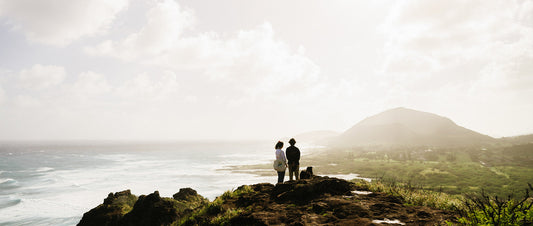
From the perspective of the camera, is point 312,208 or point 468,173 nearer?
point 312,208

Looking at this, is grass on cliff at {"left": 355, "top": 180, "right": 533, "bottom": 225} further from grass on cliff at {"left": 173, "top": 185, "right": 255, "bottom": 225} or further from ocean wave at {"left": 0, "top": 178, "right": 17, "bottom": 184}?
ocean wave at {"left": 0, "top": 178, "right": 17, "bottom": 184}

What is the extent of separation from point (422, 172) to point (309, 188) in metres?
92.1

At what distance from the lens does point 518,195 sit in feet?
181

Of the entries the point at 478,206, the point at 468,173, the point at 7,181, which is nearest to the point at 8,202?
the point at 7,181

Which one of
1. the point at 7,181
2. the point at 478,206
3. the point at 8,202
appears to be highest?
the point at 478,206

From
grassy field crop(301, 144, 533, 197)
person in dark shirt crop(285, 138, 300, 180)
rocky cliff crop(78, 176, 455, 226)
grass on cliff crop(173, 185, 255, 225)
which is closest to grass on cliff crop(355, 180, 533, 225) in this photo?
rocky cliff crop(78, 176, 455, 226)

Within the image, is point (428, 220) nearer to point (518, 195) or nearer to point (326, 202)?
point (326, 202)

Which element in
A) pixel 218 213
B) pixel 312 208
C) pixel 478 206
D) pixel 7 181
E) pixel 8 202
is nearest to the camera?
pixel 478 206

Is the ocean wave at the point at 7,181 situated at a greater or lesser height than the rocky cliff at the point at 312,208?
lesser

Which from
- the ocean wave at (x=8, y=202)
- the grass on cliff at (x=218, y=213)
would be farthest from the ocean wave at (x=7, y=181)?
the grass on cliff at (x=218, y=213)

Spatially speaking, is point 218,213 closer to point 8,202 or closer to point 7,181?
point 8,202

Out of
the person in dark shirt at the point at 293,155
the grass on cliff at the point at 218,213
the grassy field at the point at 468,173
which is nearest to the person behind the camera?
the grass on cliff at the point at 218,213

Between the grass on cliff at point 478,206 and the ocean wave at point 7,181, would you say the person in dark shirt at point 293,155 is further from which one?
the ocean wave at point 7,181

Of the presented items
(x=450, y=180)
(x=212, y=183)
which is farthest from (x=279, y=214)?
(x=450, y=180)
